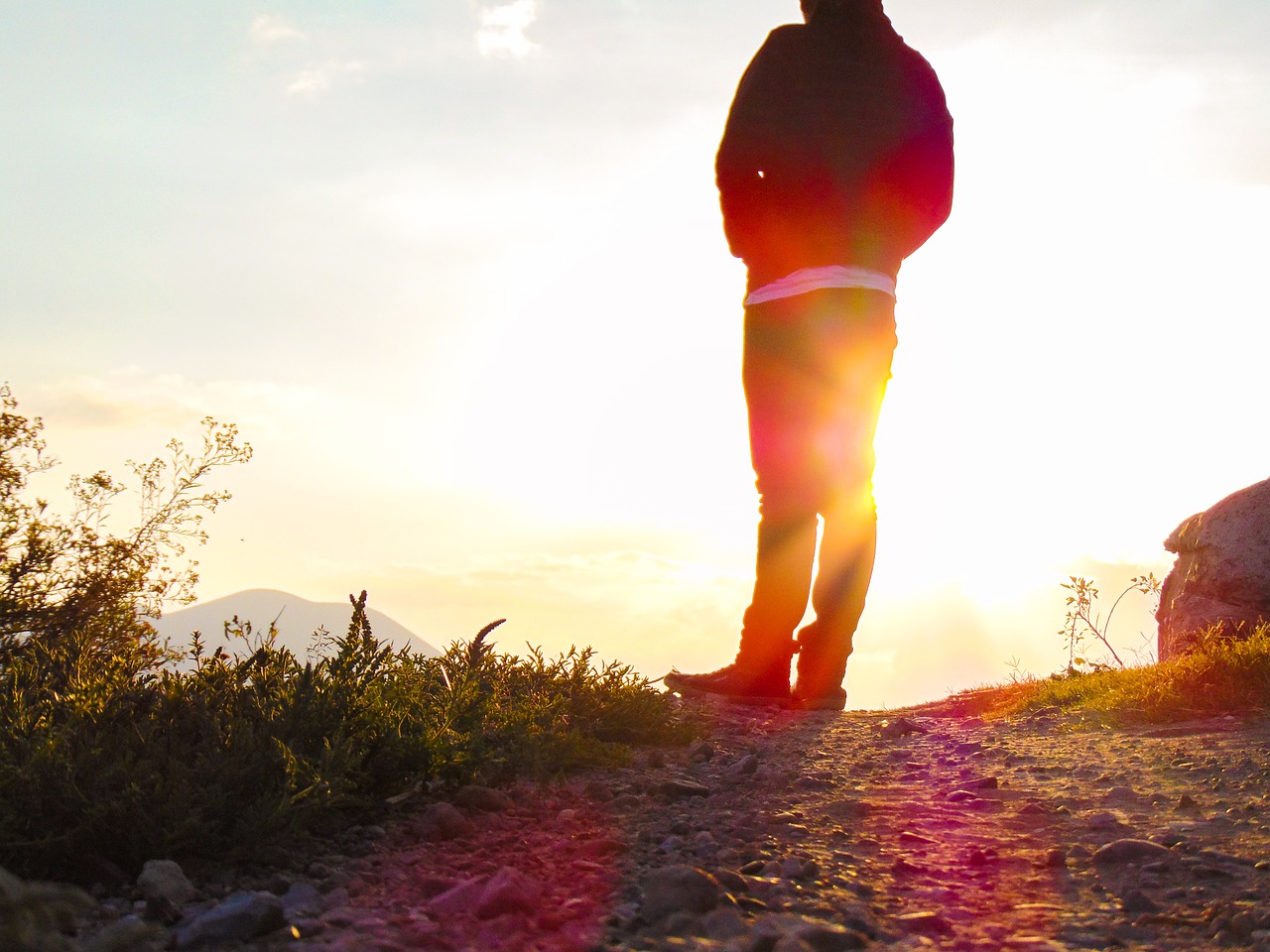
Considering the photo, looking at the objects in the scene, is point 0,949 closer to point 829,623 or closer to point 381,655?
point 381,655

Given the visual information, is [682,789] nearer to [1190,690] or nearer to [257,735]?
[257,735]

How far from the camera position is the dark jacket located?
16.1 feet

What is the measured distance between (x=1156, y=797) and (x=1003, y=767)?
636 mm

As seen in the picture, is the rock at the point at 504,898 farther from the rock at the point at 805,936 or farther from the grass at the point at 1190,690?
the grass at the point at 1190,690

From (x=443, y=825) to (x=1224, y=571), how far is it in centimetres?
645

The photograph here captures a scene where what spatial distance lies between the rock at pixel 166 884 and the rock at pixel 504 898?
0.57 metres

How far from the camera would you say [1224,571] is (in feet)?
22.6

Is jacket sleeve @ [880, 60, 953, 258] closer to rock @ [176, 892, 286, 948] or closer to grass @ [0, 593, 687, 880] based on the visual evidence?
grass @ [0, 593, 687, 880]

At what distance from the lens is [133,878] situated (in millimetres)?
2008

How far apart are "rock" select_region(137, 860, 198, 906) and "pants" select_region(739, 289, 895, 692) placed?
3539mm

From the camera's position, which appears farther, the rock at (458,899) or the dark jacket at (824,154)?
the dark jacket at (824,154)

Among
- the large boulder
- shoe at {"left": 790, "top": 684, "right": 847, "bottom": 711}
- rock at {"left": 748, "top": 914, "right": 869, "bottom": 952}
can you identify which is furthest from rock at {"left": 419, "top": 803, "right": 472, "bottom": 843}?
the large boulder

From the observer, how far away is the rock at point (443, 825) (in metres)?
2.27

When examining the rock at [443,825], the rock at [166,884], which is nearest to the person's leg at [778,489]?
the rock at [443,825]
